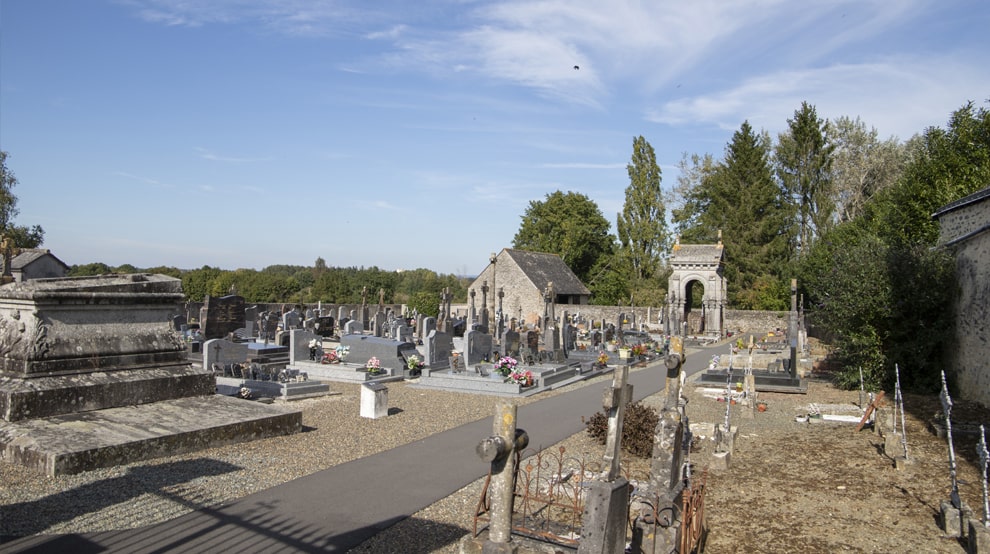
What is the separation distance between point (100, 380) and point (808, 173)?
5347cm

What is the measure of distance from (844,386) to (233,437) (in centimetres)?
1658

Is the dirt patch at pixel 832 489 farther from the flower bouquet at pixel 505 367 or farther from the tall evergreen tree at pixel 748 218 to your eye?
the tall evergreen tree at pixel 748 218

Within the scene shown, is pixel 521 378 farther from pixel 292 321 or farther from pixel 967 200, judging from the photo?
pixel 292 321

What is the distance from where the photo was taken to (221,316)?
22.7m

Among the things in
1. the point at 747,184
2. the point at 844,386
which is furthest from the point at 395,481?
Result: the point at 747,184

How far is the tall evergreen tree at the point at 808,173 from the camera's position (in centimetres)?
5122

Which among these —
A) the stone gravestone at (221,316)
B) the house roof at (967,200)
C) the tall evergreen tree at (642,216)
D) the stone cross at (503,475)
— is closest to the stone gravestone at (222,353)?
the stone gravestone at (221,316)

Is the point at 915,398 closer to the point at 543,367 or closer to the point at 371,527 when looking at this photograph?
the point at 543,367

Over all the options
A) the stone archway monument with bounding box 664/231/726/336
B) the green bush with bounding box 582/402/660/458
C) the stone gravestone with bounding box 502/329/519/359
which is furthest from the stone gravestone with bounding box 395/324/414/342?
the stone archway monument with bounding box 664/231/726/336

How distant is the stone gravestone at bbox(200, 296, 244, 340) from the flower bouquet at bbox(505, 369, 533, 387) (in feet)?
35.6

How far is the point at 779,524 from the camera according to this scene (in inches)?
294

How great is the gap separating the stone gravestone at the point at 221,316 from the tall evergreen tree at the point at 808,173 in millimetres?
43910

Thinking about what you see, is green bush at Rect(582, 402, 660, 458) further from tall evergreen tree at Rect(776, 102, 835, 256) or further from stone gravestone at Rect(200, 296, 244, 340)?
tall evergreen tree at Rect(776, 102, 835, 256)

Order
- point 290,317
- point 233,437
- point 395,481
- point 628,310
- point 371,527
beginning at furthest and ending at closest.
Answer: point 628,310 → point 290,317 → point 233,437 → point 395,481 → point 371,527
